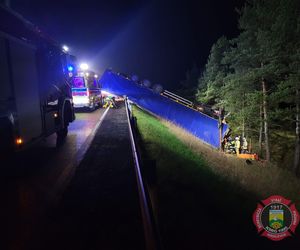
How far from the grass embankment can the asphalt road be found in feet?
7.50

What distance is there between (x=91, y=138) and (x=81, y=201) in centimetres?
626

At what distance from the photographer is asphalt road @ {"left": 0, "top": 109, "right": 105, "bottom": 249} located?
4.72 metres

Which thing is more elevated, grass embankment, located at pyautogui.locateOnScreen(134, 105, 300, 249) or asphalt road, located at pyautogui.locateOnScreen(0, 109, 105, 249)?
asphalt road, located at pyautogui.locateOnScreen(0, 109, 105, 249)

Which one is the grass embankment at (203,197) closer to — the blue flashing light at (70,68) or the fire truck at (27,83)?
the fire truck at (27,83)

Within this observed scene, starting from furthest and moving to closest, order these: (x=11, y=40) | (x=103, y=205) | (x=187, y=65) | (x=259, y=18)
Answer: (x=187, y=65), (x=259, y=18), (x=11, y=40), (x=103, y=205)

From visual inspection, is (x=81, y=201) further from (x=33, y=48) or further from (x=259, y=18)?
(x=259, y=18)

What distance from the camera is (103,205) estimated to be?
5684mm

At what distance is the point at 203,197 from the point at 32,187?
497 centimetres

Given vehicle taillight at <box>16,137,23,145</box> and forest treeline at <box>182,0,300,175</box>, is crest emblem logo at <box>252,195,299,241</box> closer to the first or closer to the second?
vehicle taillight at <box>16,137,23,145</box>

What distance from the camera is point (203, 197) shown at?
349 inches

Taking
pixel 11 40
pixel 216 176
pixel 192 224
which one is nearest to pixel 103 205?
pixel 192 224

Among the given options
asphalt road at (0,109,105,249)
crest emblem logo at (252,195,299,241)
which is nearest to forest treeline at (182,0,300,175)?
crest emblem logo at (252,195,299,241)

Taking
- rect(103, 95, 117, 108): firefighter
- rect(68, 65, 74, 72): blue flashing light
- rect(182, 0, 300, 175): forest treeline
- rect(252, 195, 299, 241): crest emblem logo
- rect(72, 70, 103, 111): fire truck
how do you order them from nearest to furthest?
rect(252, 195, 299, 241): crest emblem logo
rect(68, 65, 74, 72): blue flashing light
rect(182, 0, 300, 175): forest treeline
rect(72, 70, 103, 111): fire truck
rect(103, 95, 117, 108): firefighter

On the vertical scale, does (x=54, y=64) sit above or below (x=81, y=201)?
above
